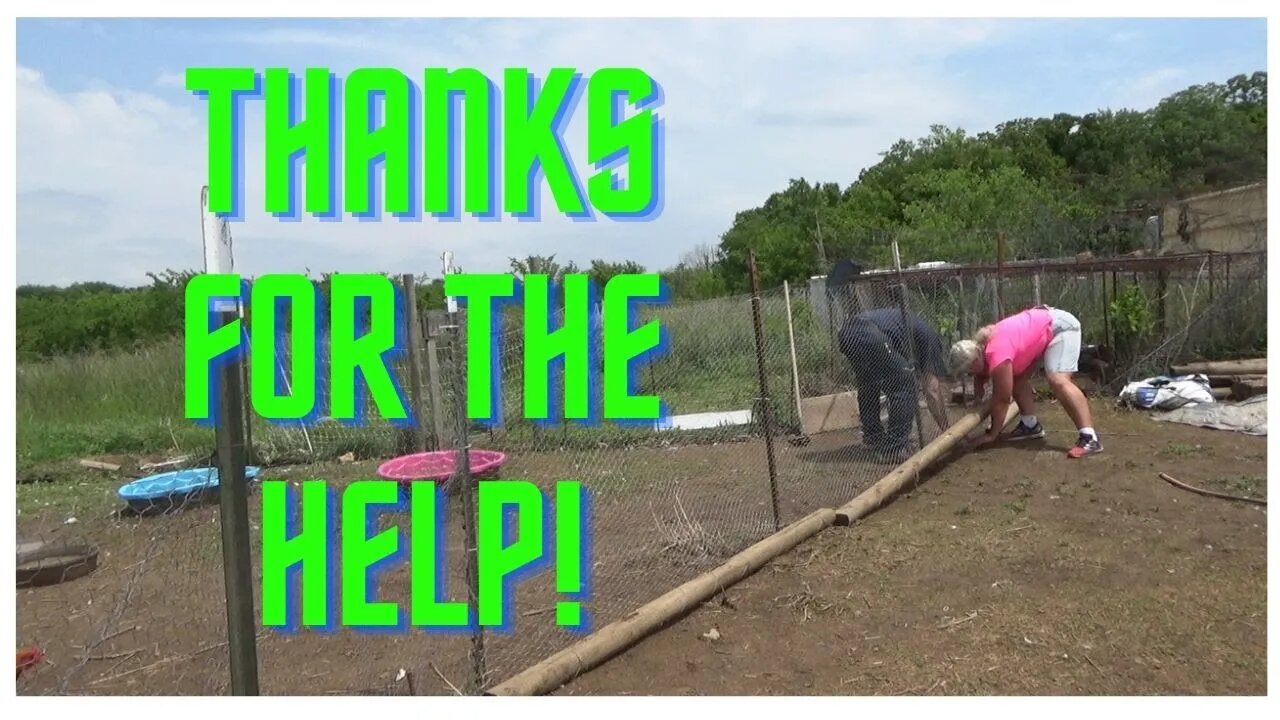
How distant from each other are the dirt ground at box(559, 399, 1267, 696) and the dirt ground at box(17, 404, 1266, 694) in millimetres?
13

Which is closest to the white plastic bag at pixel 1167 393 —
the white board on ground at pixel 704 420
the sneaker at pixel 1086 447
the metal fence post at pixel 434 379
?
the sneaker at pixel 1086 447

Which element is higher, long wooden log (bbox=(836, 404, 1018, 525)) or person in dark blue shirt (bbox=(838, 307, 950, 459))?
person in dark blue shirt (bbox=(838, 307, 950, 459))

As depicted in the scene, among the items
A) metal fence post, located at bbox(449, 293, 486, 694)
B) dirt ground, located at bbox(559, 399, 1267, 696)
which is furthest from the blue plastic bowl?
dirt ground, located at bbox(559, 399, 1267, 696)

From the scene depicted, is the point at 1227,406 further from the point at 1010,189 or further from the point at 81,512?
the point at 1010,189

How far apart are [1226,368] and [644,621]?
8092mm

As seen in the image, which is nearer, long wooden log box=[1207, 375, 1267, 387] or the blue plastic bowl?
the blue plastic bowl

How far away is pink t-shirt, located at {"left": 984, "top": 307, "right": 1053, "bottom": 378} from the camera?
7.18m

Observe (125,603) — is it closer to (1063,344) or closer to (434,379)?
(434,379)

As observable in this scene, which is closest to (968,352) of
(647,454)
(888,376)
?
(888,376)

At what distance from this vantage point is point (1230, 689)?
11.5 feet

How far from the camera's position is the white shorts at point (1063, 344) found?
293 inches

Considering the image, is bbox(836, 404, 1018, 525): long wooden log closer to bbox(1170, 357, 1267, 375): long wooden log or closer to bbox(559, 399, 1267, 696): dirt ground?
bbox(559, 399, 1267, 696): dirt ground

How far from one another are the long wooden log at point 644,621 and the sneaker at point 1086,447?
275 centimetres

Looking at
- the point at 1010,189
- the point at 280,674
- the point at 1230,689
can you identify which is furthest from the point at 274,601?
the point at 1010,189
